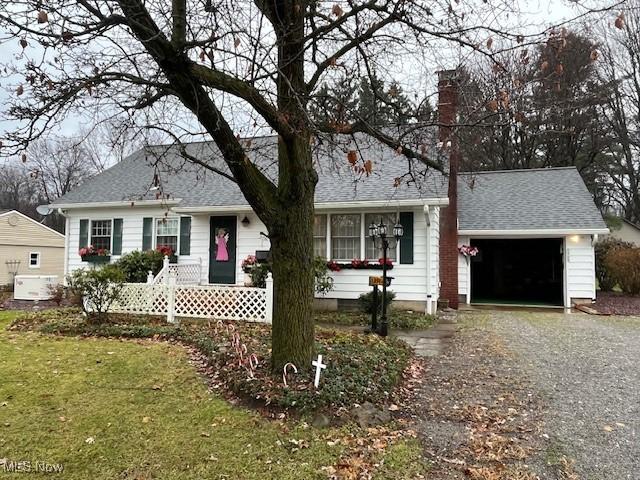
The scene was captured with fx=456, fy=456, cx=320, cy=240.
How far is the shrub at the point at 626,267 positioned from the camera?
15.6 metres

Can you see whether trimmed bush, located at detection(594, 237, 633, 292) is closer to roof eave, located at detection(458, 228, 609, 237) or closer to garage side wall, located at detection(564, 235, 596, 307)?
garage side wall, located at detection(564, 235, 596, 307)

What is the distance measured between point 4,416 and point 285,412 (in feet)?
9.11

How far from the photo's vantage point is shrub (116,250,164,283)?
13180 mm

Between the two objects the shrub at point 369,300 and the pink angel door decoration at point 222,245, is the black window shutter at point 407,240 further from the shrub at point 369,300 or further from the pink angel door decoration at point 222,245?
the pink angel door decoration at point 222,245

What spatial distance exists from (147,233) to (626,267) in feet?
53.1

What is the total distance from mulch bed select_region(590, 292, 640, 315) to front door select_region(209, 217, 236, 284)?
34.2 ft

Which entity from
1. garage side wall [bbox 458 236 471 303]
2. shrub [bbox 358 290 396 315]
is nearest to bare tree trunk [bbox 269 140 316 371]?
shrub [bbox 358 290 396 315]

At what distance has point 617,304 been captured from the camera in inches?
549

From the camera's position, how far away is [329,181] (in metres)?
12.9

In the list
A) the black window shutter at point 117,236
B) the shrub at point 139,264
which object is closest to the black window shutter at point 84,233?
the black window shutter at point 117,236

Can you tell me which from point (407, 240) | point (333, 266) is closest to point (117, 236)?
point (333, 266)

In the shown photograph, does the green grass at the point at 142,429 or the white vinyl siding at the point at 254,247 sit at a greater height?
the white vinyl siding at the point at 254,247

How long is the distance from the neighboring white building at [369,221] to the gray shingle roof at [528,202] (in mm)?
33

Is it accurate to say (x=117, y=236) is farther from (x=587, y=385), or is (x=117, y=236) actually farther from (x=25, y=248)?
(x=25, y=248)
